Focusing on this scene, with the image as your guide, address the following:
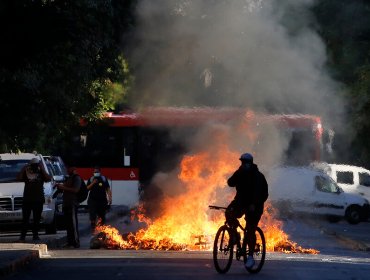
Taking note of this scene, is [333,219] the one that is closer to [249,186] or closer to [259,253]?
[259,253]

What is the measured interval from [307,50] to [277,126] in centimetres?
491

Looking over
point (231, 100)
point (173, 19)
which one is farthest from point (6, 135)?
point (231, 100)

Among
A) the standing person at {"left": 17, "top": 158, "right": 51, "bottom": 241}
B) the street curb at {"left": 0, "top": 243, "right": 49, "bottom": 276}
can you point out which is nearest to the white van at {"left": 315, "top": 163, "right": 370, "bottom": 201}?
the standing person at {"left": 17, "top": 158, "right": 51, "bottom": 241}

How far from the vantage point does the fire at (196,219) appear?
24.8 metres

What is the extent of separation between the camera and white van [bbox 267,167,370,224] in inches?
1521

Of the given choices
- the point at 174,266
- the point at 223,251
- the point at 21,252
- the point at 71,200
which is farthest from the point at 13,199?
the point at 223,251

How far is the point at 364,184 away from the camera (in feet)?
148

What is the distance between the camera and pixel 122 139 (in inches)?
1807

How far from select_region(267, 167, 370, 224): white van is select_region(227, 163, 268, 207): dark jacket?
735 inches

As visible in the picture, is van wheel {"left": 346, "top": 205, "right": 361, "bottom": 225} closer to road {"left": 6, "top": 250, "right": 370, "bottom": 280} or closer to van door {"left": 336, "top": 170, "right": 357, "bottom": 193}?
van door {"left": 336, "top": 170, "right": 357, "bottom": 193}

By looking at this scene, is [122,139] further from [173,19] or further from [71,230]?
[71,230]

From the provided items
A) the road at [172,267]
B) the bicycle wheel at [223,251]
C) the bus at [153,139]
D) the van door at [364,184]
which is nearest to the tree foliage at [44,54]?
the road at [172,267]

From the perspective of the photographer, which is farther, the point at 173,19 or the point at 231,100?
the point at 231,100

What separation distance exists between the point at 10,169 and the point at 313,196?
13.8 m
